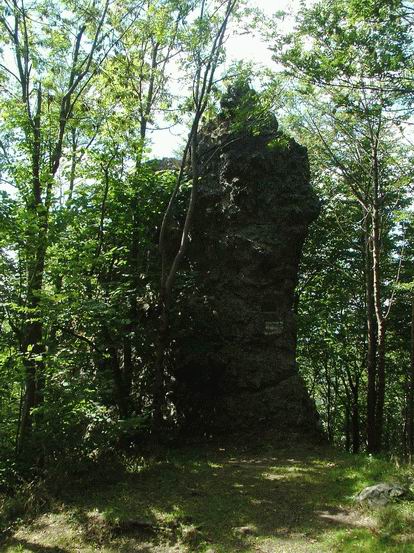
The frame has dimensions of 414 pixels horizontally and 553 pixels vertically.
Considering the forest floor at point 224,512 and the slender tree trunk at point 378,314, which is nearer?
the forest floor at point 224,512

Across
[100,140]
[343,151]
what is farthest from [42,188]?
[343,151]

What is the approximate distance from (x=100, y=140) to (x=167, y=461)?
22.8 ft

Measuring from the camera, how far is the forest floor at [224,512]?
17.8 ft

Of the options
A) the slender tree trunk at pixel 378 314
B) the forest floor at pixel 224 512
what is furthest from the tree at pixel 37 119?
the slender tree trunk at pixel 378 314

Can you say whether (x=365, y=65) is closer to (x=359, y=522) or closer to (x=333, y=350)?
(x=359, y=522)

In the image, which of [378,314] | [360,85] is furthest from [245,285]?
[360,85]

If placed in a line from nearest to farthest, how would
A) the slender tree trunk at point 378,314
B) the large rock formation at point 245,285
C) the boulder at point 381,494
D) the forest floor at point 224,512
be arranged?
1. the forest floor at point 224,512
2. the boulder at point 381,494
3. the large rock formation at point 245,285
4. the slender tree trunk at point 378,314

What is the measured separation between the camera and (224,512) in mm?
6387

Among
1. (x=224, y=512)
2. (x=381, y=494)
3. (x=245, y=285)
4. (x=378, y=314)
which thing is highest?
(x=245, y=285)

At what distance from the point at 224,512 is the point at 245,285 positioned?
5.64 m

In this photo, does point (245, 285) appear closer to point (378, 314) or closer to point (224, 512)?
point (378, 314)

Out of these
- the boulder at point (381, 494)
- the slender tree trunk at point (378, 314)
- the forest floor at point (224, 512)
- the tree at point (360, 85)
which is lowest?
the forest floor at point (224, 512)

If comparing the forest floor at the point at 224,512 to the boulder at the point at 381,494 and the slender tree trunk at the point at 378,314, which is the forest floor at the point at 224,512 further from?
the slender tree trunk at the point at 378,314

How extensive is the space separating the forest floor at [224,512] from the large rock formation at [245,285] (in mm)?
1900
